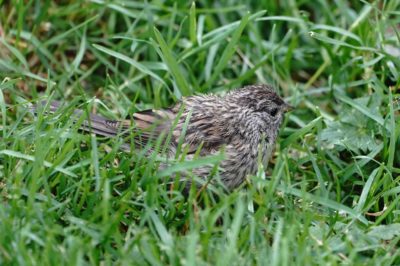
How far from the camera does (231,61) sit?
6754 mm

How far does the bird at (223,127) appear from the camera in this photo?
209 inches

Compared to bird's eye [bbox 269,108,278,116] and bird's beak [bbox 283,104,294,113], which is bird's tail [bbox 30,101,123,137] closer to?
bird's eye [bbox 269,108,278,116]

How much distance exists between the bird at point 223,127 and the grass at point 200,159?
0.15m

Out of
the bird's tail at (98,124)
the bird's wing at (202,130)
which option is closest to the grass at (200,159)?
the bird's tail at (98,124)

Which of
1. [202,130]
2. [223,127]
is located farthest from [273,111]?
[202,130]

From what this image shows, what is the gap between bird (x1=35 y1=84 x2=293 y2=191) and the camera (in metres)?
5.30

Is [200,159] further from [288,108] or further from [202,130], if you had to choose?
[288,108]

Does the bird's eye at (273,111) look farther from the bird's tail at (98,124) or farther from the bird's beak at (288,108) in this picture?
the bird's tail at (98,124)

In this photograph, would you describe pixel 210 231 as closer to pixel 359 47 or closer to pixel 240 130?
pixel 240 130

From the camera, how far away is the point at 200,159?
4.51 meters

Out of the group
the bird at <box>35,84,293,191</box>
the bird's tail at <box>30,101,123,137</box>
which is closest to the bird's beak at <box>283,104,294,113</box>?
the bird at <box>35,84,293,191</box>

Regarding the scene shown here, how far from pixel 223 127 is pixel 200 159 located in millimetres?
1046

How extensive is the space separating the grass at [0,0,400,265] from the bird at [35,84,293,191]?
5.7 inches

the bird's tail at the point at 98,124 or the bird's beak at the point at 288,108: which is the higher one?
the bird's tail at the point at 98,124
